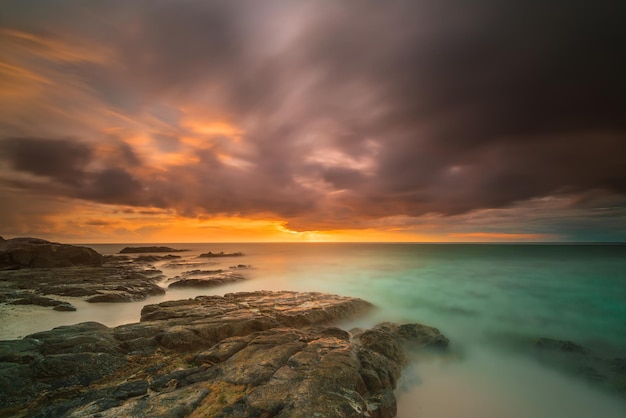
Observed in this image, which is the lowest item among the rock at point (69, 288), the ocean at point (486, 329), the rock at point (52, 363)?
the ocean at point (486, 329)

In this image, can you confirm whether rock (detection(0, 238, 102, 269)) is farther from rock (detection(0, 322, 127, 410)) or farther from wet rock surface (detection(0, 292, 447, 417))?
rock (detection(0, 322, 127, 410))

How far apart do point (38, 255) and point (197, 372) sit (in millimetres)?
45179

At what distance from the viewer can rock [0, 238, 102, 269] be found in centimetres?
3516

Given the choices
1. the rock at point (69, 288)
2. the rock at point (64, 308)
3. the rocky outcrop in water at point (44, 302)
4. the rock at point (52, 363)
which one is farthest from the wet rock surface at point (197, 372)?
the rock at point (69, 288)

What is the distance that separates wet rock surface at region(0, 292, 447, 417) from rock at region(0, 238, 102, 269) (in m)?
38.2

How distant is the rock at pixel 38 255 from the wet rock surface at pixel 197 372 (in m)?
38.2

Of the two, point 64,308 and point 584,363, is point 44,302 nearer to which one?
point 64,308

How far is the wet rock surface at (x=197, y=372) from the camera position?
5582mm

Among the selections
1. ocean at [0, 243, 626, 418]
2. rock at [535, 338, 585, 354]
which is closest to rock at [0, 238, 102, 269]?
ocean at [0, 243, 626, 418]

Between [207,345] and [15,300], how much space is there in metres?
18.2

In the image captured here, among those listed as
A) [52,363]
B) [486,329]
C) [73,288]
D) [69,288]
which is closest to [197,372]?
[52,363]

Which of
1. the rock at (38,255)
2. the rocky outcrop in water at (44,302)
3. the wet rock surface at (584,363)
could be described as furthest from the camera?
the rock at (38,255)

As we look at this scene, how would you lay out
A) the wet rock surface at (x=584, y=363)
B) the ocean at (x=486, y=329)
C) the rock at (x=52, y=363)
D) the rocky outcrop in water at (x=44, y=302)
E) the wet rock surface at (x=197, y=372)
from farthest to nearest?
1. the rocky outcrop in water at (x=44, y=302)
2. the wet rock surface at (x=584, y=363)
3. the ocean at (x=486, y=329)
4. the rock at (x=52, y=363)
5. the wet rock surface at (x=197, y=372)

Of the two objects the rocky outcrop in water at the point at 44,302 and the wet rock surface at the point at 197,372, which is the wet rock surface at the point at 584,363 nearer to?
the wet rock surface at the point at 197,372
